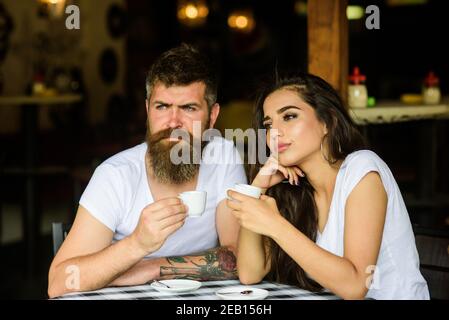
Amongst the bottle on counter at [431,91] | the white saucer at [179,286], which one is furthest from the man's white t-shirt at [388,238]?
the bottle on counter at [431,91]

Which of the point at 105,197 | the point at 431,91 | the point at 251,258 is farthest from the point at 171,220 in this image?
the point at 431,91

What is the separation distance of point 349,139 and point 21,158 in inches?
269

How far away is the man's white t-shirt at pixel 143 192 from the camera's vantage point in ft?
8.93

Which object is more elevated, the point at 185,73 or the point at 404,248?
the point at 185,73

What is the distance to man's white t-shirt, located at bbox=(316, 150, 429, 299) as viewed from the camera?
245cm

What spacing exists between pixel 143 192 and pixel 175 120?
299mm

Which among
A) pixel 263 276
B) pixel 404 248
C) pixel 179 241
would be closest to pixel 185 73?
pixel 179 241

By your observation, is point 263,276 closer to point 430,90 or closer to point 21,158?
point 430,90

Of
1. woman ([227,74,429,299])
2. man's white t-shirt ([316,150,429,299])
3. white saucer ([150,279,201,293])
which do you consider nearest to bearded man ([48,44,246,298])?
white saucer ([150,279,201,293])

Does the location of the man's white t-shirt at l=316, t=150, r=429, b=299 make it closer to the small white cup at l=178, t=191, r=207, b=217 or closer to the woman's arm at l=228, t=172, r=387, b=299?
the woman's arm at l=228, t=172, r=387, b=299

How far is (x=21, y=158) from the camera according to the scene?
29.1 ft

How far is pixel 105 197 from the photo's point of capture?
8.91ft

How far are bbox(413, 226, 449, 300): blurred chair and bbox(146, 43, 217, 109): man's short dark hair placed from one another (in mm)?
987
